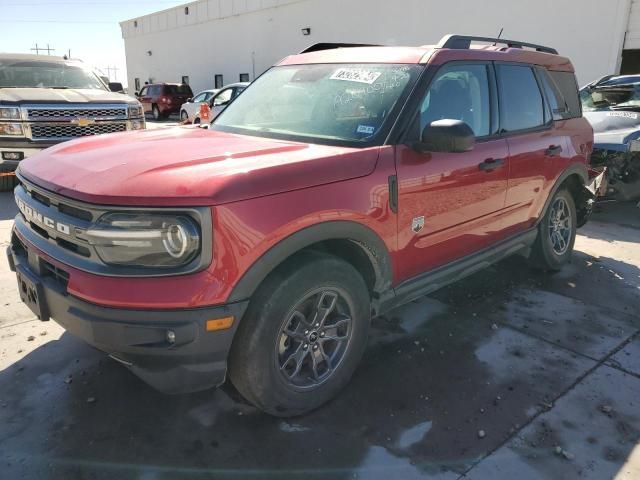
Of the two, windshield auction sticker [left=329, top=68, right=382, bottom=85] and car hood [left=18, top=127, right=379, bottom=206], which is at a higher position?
windshield auction sticker [left=329, top=68, right=382, bottom=85]

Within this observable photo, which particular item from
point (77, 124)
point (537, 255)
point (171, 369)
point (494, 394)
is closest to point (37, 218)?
point (171, 369)

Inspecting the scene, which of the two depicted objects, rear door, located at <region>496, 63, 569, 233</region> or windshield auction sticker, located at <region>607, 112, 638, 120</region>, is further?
windshield auction sticker, located at <region>607, 112, 638, 120</region>

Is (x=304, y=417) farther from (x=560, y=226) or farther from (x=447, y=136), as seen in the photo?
(x=560, y=226)

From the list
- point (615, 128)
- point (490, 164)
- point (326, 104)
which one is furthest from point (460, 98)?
point (615, 128)

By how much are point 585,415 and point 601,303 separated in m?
1.81

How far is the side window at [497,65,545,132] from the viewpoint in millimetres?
3809

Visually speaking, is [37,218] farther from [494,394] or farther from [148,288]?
[494,394]

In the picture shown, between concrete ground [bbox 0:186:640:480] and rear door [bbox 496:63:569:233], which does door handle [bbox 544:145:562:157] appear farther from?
concrete ground [bbox 0:186:640:480]

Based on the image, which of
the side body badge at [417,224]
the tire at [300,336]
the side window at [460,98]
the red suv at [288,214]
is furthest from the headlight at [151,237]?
the side window at [460,98]

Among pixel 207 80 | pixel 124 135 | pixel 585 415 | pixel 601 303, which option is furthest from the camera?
pixel 207 80

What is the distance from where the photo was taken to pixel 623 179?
22.4 ft

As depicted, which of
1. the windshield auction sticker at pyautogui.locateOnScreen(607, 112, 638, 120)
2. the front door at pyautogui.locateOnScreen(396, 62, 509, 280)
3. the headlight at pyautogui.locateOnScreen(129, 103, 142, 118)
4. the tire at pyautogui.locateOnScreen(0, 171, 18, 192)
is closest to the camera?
the front door at pyautogui.locateOnScreen(396, 62, 509, 280)

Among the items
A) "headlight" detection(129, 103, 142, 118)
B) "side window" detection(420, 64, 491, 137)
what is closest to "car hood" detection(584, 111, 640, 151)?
"side window" detection(420, 64, 491, 137)

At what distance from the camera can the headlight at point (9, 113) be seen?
682 centimetres
